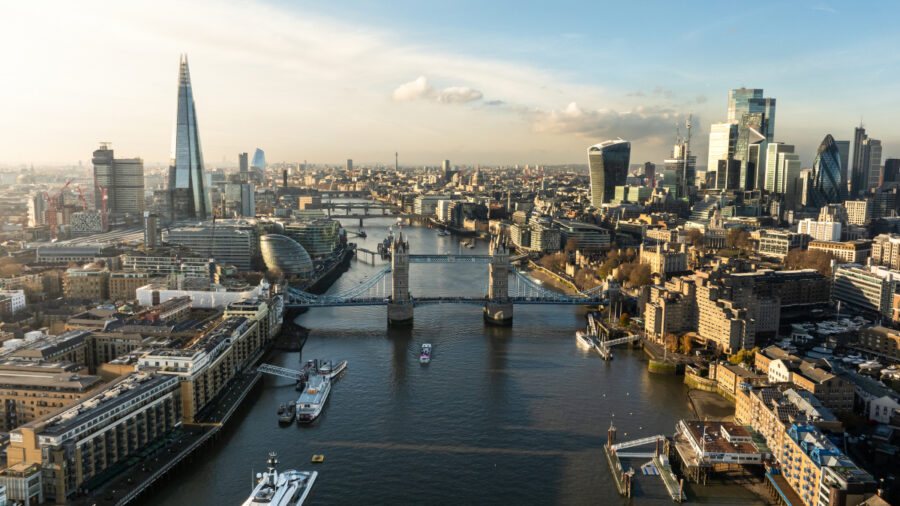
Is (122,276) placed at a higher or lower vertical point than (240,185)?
lower

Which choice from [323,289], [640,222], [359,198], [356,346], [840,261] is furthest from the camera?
[359,198]

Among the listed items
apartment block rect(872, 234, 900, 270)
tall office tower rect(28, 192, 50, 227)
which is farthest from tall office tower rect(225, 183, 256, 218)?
apartment block rect(872, 234, 900, 270)

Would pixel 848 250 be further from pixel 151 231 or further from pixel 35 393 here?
pixel 35 393

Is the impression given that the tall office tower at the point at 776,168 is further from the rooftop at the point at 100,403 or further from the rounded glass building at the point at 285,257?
the rooftop at the point at 100,403

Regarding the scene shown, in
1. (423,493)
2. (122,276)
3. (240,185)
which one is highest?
(240,185)

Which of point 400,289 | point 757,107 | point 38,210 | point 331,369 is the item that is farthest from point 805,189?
point 38,210

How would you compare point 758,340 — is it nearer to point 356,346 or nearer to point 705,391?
point 705,391

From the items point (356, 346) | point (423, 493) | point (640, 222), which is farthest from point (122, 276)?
point (640, 222)
